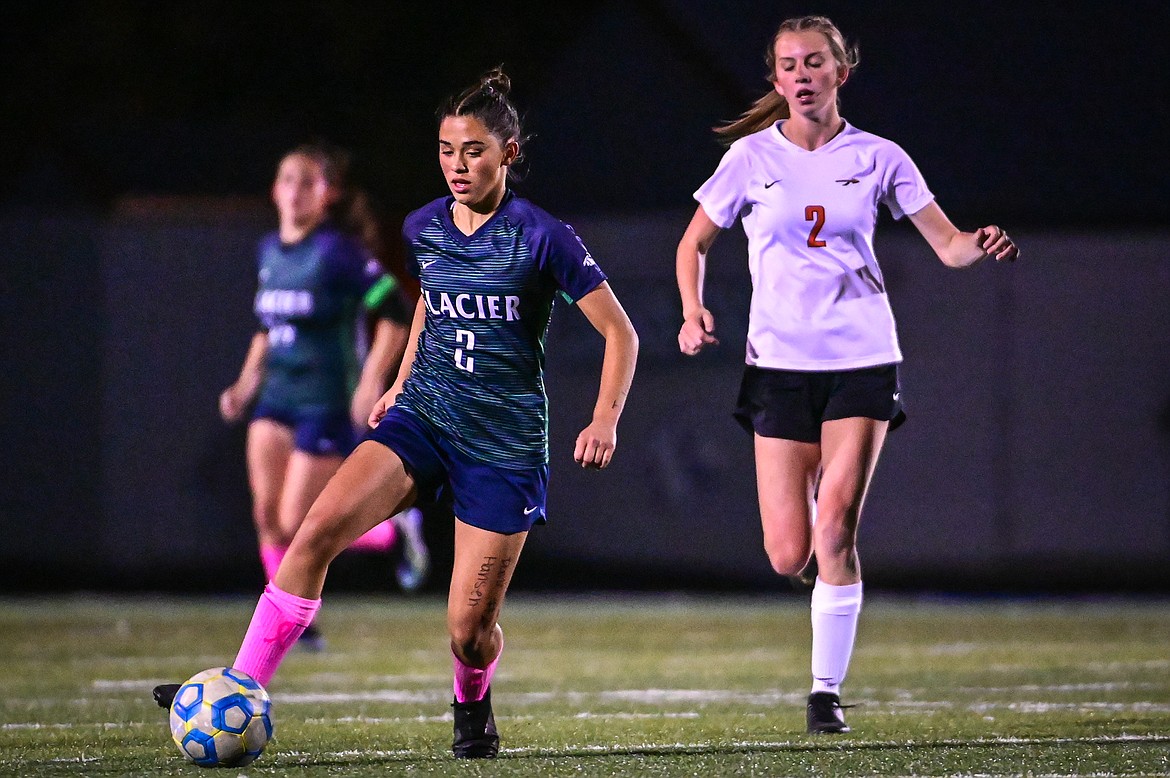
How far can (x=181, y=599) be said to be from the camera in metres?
14.6

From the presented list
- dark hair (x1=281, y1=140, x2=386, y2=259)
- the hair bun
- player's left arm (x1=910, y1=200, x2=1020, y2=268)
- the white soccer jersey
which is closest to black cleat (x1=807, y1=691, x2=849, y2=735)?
the white soccer jersey

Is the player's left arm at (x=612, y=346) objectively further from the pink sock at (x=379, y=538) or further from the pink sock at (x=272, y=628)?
the pink sock at (x=379, y=538)

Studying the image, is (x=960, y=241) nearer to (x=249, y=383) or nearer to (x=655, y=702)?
(x=655, y=702)

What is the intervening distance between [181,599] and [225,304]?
9.16ft

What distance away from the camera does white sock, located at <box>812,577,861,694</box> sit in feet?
22.6

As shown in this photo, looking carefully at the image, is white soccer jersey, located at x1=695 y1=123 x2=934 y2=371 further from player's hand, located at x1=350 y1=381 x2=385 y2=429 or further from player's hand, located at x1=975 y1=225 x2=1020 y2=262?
player's hand, located at x1=350 y1=381 x2=385 y2=429

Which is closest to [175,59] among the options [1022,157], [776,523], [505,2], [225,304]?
[505,2]

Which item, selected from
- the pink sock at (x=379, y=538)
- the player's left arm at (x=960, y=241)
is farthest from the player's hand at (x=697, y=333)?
the pink sock at (x=379, y=538)

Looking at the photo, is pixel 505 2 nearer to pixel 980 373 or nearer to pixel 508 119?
pixel 980 373

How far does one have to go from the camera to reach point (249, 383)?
10352 mm

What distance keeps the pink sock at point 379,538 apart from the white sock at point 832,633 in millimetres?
7099

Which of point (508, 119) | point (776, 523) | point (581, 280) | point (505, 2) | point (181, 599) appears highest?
point (505, 2)

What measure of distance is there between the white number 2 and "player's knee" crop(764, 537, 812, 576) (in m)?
1.35

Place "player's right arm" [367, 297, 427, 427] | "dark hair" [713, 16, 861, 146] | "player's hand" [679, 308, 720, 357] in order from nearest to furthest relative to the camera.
A: "player's right arm" [367, 297, 427, 427] < "player's hand" [679, 308, 720, 357] < "dark hair" [713, 16, 861, 146]
